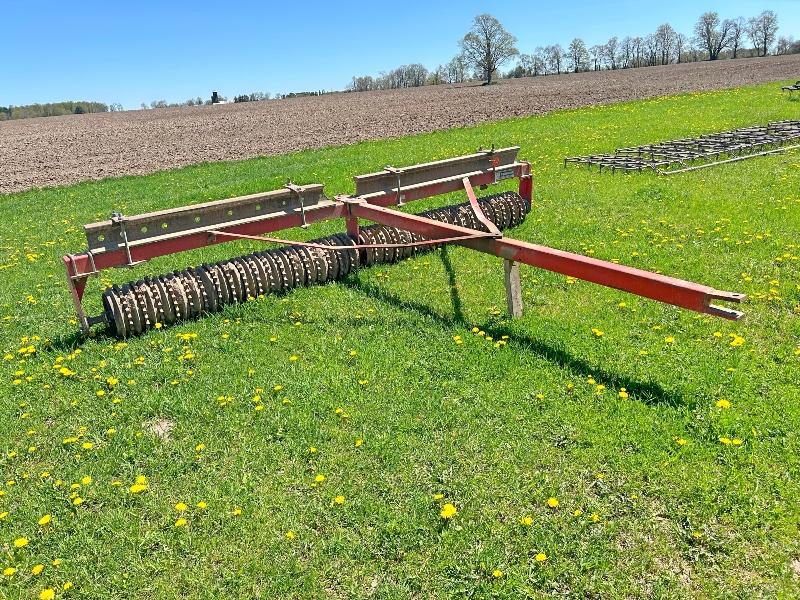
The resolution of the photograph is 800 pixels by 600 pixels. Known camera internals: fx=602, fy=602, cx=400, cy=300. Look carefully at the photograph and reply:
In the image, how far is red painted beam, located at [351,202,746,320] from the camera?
12.3 ft

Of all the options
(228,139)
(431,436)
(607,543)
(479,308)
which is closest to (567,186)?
(479,308)

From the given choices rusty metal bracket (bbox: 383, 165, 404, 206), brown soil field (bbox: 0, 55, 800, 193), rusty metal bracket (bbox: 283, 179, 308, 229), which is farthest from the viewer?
brown soil field (bbox: 0, 55, 800, 193)

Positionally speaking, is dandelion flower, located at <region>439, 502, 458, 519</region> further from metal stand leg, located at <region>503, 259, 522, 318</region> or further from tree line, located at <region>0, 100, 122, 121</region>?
tree line, located at <region>0, 100, 122, 121</region>

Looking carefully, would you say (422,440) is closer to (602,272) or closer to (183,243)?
(602,272)

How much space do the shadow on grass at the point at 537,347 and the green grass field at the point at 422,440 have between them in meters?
0.02

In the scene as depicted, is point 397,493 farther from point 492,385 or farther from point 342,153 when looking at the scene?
point 342,153

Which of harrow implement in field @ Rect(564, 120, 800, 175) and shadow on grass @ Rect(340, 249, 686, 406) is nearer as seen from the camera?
shadow on grass @ Rect(340, 249, 686, 406)

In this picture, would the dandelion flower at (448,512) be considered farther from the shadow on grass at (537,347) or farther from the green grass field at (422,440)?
the shadow on grass at (537,347)

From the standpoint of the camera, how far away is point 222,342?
538 centimetres

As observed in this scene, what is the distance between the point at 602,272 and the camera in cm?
429

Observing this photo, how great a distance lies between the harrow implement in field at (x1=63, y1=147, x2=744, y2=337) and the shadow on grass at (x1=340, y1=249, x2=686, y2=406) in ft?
1.22

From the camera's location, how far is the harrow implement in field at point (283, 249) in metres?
5.03

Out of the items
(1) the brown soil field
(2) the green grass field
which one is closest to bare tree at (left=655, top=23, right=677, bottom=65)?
(1) the brown soil field

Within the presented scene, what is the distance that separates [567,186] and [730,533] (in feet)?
27.2
